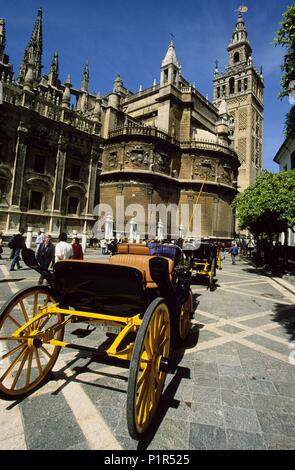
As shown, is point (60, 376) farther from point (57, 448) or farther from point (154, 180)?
point (154, 180)

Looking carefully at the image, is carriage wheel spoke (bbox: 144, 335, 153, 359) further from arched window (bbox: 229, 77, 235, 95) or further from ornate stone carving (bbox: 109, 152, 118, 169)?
arched window (bbox: 229, 77, 235, 95)

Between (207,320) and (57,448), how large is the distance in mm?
4381

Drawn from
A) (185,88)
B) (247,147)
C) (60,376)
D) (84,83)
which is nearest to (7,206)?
(60,376)

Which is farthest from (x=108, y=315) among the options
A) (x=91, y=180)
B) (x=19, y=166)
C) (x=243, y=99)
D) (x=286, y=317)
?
(x=243, y=99)

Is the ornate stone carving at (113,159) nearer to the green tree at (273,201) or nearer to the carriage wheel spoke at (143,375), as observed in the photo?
the green tree at (273,201)

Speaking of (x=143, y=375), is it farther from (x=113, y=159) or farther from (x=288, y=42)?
(x=113, y=159)

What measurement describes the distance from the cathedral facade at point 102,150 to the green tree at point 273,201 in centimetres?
1551

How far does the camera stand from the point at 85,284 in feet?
10.4

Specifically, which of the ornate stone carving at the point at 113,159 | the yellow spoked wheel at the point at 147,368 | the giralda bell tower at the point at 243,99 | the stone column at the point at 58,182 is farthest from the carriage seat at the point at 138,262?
the giralda bell tower at the point at 243,99

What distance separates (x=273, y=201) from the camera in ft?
44.8

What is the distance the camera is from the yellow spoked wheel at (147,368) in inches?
81.9

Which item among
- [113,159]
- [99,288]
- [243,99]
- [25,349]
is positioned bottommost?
[25,349]

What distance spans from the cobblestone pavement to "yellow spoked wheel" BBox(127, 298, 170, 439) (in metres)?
0.23

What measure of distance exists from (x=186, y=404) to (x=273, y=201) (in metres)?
12.9
